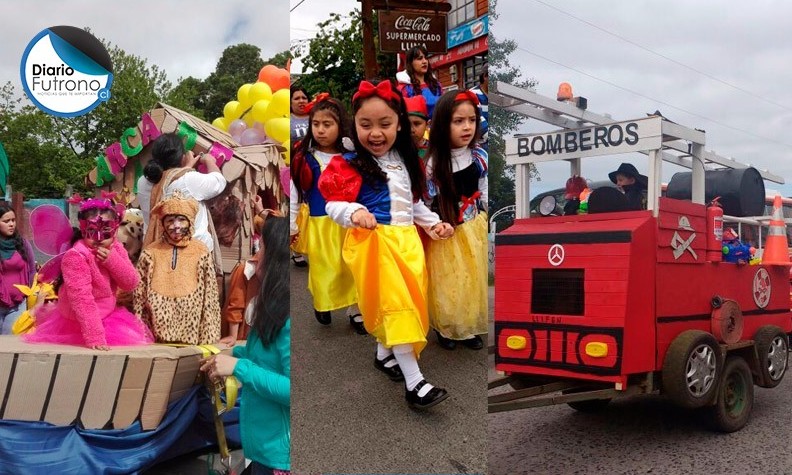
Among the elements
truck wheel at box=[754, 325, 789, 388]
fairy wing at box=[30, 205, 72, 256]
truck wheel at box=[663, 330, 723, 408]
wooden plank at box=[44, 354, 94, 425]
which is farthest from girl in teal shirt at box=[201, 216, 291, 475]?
truck wheel at box=[754, 325, 789, 388]

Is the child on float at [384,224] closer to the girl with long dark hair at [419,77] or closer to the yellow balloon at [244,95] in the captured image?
the girl with long dark hair at [419,77]

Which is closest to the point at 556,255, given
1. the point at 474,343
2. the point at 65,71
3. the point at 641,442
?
the point at 474,343

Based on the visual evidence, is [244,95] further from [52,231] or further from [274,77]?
[52,231]

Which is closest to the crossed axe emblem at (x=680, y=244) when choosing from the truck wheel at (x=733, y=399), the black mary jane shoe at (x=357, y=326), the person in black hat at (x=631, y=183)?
the person in black hat at (x=631, y=183)

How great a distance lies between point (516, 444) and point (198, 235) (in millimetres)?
1307

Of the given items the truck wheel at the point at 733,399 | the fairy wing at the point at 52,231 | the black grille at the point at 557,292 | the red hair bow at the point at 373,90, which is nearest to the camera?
the red hair bow at the point at 373,90

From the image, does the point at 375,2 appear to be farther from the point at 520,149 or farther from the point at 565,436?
the point at 565,436

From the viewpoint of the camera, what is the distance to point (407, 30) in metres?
1.61

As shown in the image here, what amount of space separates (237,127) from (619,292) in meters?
1.30

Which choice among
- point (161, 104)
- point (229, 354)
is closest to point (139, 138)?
point (161, 104)

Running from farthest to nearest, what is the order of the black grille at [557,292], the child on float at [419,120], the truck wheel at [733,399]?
the truck wheel at [733,399]
the black grille at [557,292]
the child on float at [419,120]

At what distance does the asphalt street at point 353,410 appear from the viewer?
163cm

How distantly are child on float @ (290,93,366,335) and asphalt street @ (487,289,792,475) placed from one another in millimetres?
627

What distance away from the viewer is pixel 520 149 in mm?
2033
